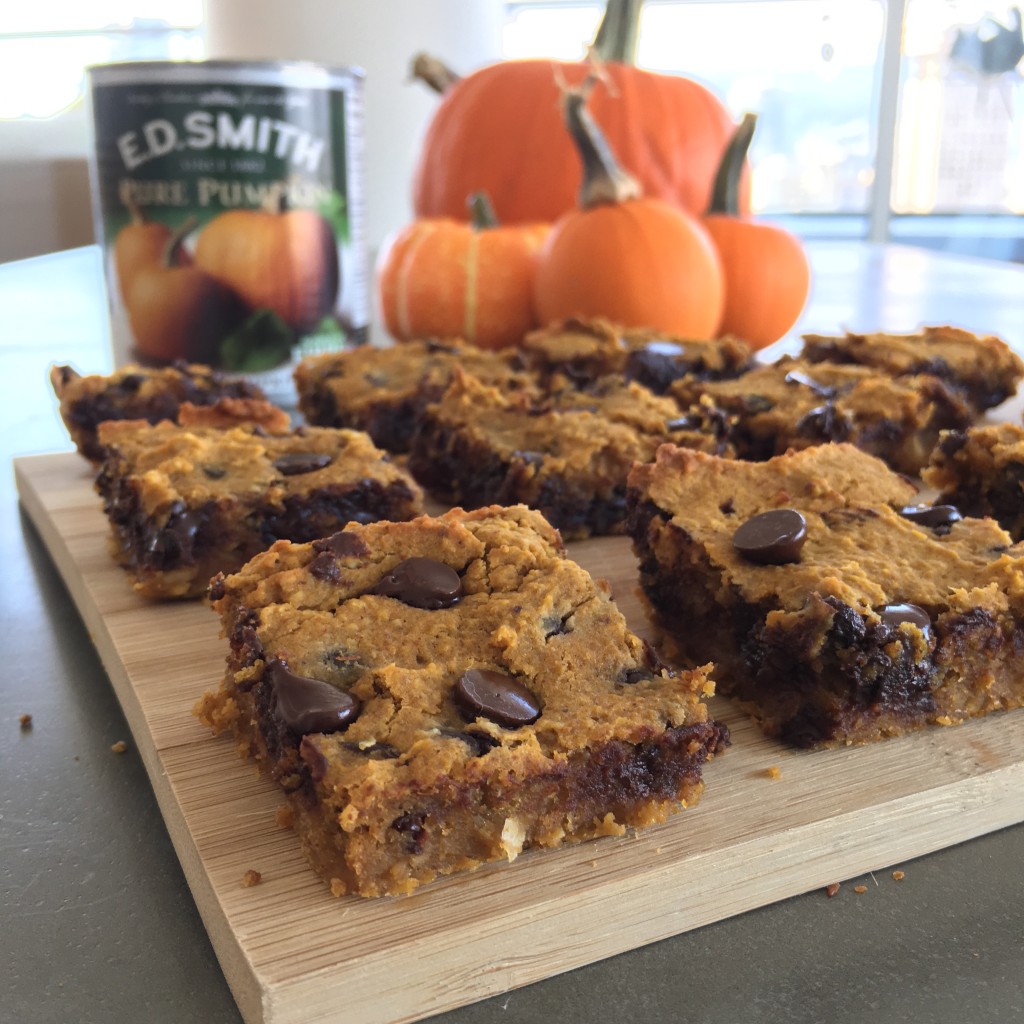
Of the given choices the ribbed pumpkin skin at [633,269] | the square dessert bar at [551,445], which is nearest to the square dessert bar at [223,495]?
the square dessert bar at [551,445]

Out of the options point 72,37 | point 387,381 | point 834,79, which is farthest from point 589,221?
point 834,79

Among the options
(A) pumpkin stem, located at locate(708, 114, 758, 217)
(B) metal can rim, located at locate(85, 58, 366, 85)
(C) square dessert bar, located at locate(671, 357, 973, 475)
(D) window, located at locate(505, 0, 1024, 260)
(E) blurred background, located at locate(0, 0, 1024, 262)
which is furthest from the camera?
(D) window, located at locate(505, 0, 1024, 260)

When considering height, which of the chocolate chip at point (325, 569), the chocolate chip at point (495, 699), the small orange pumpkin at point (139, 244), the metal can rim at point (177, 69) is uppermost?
the metal can rim at point (177, 69)

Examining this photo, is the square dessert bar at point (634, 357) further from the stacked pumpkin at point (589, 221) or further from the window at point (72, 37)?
the window at point (72, 37)

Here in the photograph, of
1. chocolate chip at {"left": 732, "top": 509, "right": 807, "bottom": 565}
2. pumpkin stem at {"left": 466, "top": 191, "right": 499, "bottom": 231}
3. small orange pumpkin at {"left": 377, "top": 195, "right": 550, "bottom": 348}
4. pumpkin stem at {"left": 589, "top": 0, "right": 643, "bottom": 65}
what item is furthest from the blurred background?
chocolate chip at {"left": 732, "top": 509, "right": 807, "bottom": 565}

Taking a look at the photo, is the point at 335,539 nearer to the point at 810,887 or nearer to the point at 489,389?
the point at 810,887

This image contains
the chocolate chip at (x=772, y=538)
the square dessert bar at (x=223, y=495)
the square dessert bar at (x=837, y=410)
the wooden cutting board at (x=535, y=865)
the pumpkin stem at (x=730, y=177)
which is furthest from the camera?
the pumpkin stem at (x=730, y=177)

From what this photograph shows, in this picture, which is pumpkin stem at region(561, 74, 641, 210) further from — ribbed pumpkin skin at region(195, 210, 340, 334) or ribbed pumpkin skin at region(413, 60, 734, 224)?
ribbed pumpkin skin at region(195, 210, 340, 334)

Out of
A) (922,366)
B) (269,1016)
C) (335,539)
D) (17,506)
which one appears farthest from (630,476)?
(17,506)
